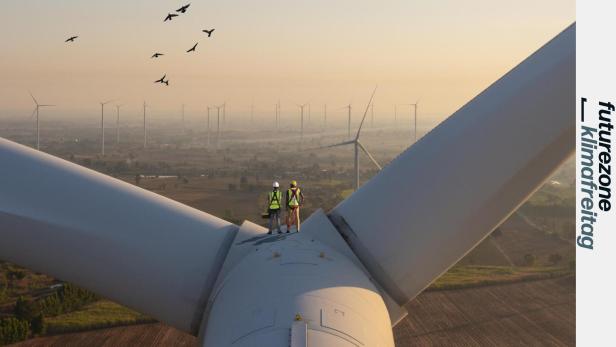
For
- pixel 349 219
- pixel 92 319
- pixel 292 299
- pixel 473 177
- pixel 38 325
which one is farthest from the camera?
pixel 92 319

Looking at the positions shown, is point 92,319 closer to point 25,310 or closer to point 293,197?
point 25,310

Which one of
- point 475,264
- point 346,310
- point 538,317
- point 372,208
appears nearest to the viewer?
point 346,310
